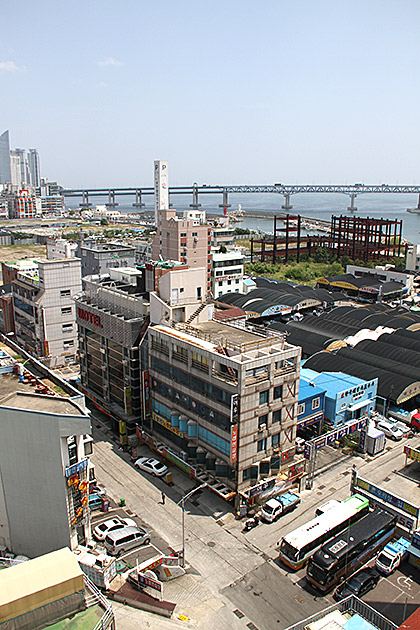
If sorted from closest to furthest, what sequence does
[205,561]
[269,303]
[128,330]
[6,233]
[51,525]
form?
1. [51,525]
2. [205,561]
3. [128,330]
4. [269,303]
5. [6,233]

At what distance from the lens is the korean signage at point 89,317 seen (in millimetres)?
34688

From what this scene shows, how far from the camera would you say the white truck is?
21427 millimetres

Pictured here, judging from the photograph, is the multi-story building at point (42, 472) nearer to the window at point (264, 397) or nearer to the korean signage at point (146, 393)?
the window at point (264, 397)

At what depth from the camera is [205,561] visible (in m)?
22.3

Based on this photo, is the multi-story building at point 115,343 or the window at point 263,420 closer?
the window at point 263,420

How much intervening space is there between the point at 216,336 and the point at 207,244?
32.9m

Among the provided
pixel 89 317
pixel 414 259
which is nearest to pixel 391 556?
pixel 89 317

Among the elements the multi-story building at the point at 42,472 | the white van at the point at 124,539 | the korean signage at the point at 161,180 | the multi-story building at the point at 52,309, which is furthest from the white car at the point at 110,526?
the korean signage at the point at 161,180

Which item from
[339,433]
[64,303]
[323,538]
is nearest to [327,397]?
[339,433]

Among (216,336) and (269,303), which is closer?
(216,336)

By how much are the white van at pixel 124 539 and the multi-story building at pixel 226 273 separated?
42457mm

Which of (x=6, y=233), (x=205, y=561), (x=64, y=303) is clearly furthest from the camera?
(x=6, y=233)

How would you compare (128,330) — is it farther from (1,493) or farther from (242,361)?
(1,493)

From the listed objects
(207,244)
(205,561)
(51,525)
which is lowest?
(205,561)
